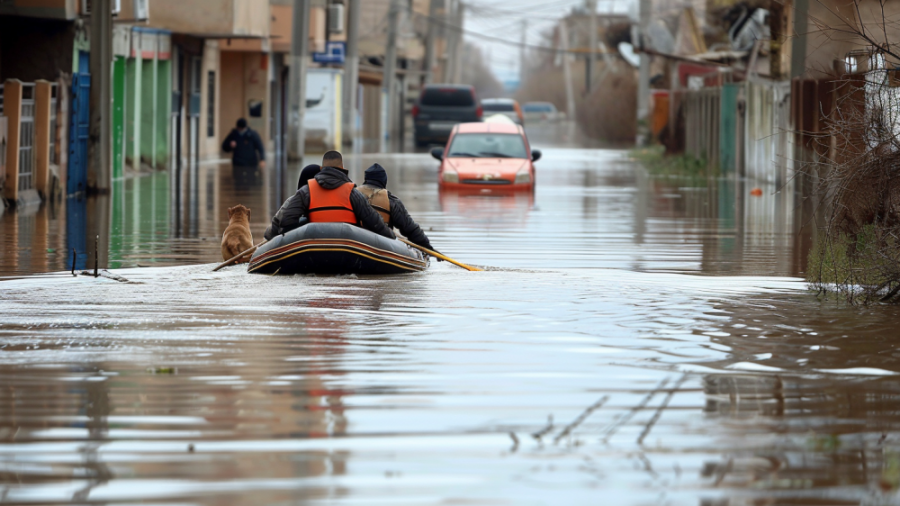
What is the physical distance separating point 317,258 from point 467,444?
6325mm

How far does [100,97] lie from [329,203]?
11.6m

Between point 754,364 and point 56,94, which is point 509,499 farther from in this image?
A: point 56,94

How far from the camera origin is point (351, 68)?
45500mm

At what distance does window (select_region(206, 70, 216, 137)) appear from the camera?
39.2m

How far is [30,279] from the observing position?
483 inches

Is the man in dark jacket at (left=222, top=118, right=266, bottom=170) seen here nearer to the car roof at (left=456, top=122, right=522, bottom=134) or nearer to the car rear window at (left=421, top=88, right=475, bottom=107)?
the car roof at (left=456, top=122, right=522, bottom=134)

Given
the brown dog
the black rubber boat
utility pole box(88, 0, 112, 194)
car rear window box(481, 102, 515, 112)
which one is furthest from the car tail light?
car rear window box(481, 102, 515, 112)

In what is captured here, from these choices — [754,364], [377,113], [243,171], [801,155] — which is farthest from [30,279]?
[377,113]

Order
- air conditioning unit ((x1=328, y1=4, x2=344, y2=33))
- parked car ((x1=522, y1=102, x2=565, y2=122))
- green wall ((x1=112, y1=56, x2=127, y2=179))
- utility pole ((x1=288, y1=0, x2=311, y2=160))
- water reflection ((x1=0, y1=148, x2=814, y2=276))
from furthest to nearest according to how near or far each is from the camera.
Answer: parked car ((x1=522, y1=102, x2=565, y2=122)), air conditioning unit ((x1=328, y1=4, x2=344, y2=33)), utility pole ((x1=288, y1=0, x2=311, y2=160)), green wall ((x1=112, y1=56, x2=127, y2=179)), water reflection ((x1=0, y1=148, x2=814, y2=276))

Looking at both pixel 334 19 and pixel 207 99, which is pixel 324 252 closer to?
pixel 207 99

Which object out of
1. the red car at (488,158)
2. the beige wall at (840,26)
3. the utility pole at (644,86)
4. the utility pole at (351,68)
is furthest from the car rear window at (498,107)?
the beige wall at (840,26)

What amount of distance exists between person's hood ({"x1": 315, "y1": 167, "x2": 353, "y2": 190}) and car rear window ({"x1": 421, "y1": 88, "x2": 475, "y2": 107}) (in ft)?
130

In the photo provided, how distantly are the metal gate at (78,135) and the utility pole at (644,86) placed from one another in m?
30.1

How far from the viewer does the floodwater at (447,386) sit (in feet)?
18.7
